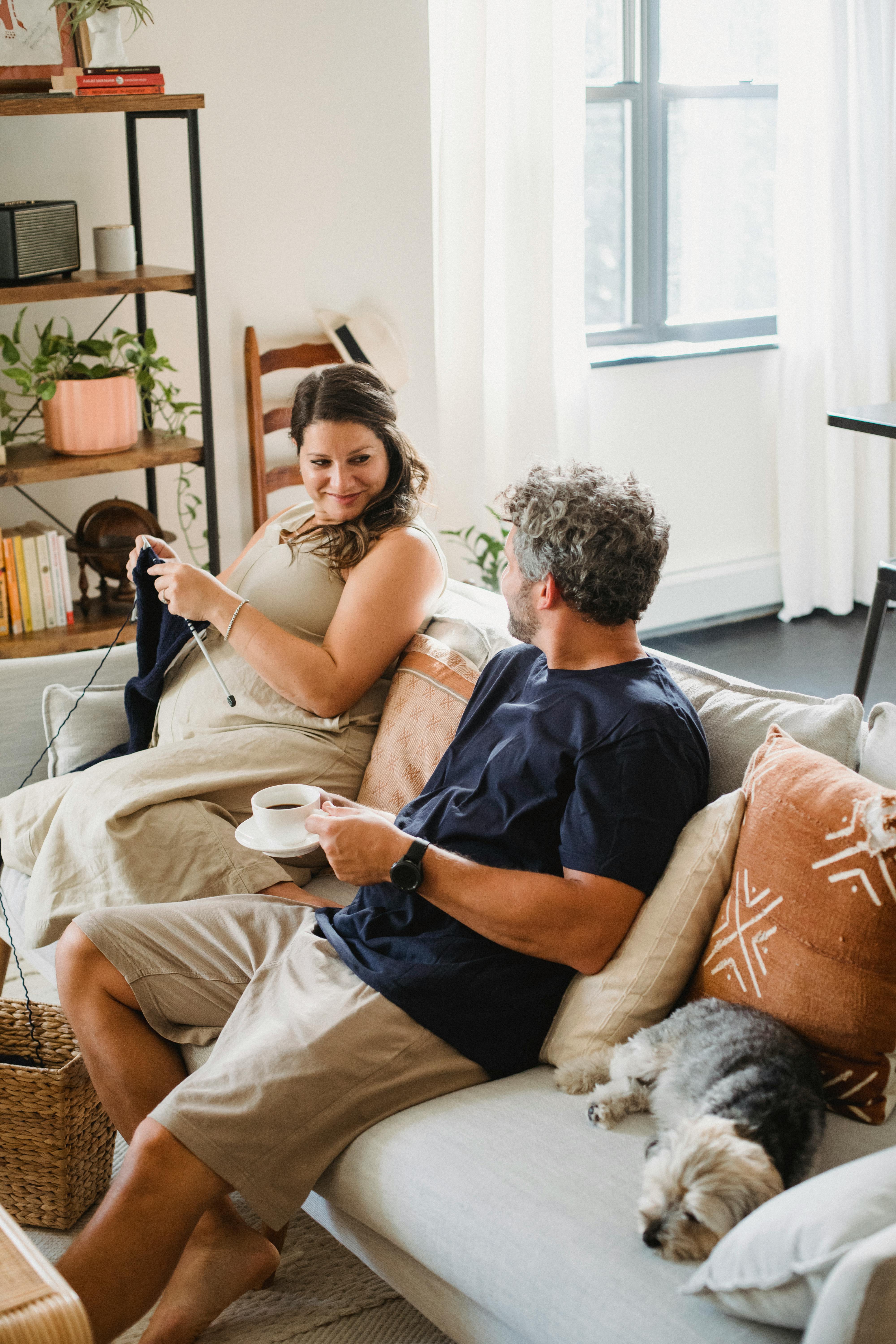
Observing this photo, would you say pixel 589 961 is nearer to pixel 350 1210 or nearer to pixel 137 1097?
pixel 350 1210

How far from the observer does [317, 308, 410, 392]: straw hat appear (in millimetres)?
3398

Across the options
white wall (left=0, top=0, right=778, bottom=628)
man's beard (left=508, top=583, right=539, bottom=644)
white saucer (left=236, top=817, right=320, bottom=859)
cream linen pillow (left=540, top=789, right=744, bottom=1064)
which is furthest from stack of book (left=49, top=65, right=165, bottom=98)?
cream linen pillow (left=540, top=789, right=744, bottom=1064)

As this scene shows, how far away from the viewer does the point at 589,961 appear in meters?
1.45

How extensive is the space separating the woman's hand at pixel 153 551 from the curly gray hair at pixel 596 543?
828mm

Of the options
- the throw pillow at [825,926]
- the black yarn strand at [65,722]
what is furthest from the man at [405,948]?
the black yarn strand at [65,722]

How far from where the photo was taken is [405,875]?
4.77 feet

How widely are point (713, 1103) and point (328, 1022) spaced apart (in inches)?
18.2

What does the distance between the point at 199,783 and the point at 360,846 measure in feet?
1.79

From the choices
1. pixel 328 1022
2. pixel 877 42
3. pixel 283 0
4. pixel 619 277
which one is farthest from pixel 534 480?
pixel 877 42

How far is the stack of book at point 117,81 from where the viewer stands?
104 inches

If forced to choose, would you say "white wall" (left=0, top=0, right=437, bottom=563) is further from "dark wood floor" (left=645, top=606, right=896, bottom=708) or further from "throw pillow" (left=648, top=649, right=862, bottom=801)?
"throw pillow" (left=648, top=649, right=862, bottom=801)

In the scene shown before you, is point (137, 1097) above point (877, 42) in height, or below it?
below

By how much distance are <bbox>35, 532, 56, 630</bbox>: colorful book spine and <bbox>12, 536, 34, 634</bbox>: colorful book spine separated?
0.10 ft

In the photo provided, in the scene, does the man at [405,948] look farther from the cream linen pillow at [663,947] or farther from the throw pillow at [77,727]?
the throw pillow at [77,727]
